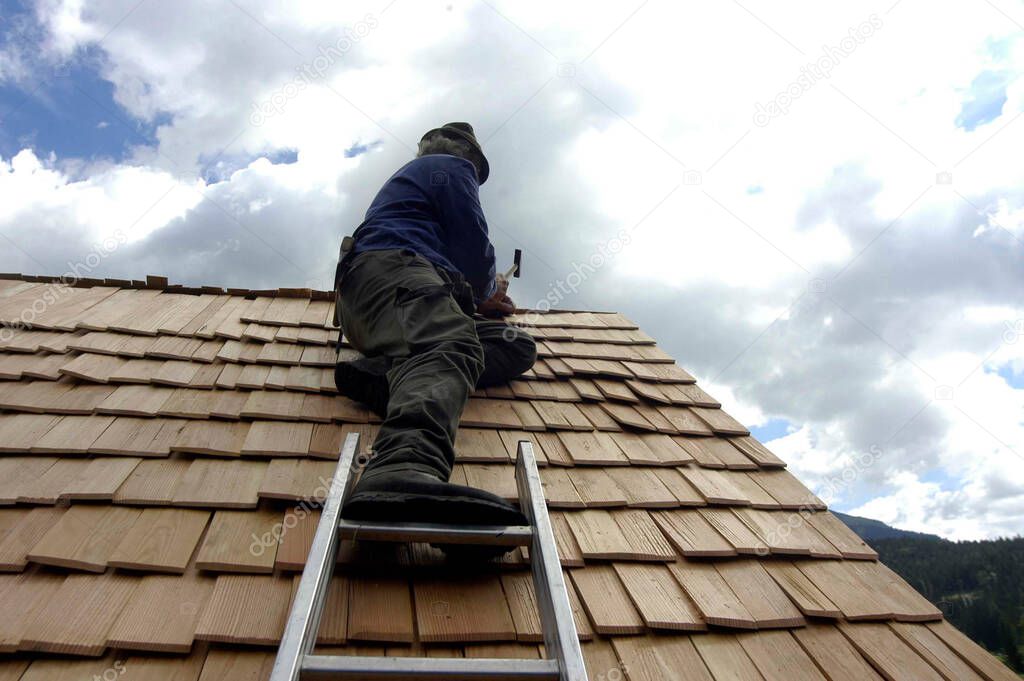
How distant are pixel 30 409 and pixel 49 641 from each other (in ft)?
4.37

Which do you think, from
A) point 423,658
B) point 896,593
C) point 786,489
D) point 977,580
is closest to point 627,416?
point 786,489

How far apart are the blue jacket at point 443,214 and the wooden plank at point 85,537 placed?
155 centimetres

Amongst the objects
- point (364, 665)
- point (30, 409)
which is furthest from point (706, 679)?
point (30, 409)

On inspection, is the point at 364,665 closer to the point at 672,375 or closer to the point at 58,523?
the point at 58,523

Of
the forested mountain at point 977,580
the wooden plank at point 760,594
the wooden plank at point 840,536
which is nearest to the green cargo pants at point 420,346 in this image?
the wooden plank at point 760,594

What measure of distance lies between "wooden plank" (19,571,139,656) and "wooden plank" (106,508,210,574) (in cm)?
5

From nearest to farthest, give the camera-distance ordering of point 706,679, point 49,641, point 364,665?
point 364,665 < point 49,641 < point 706,679

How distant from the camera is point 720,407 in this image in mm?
3195

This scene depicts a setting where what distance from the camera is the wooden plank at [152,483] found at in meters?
1.80

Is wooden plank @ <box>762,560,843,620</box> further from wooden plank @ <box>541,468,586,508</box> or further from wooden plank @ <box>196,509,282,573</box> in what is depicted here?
wooden plank @ <box>196,509,282,573</box>

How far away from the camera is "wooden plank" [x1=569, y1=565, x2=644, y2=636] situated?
1.55 meters

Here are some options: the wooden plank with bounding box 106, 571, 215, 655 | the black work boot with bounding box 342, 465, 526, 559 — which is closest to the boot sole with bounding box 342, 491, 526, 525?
the black work boot with bounding box 342, 465, 526, 559

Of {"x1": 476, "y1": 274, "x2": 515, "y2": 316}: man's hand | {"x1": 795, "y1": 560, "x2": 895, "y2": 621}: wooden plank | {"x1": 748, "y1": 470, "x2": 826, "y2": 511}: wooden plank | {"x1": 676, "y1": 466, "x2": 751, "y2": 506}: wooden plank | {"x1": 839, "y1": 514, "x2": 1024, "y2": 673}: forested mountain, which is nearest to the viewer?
{"x1": 795, "y1": 560, "x2": 895, "y2": 621}: wooden plank

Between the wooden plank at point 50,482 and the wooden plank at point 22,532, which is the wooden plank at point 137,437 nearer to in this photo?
→ the wooden plank at point 50,482
